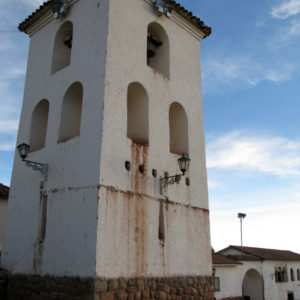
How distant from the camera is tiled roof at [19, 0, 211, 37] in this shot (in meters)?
10.7

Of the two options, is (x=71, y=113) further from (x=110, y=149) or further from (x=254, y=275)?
(x=254, y=275)

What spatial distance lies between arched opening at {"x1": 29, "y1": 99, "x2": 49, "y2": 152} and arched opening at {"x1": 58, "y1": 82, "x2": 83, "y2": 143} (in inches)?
40.3

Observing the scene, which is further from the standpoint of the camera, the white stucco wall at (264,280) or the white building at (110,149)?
the white stucco wall at (264,280)

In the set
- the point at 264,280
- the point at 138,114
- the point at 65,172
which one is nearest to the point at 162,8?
the point at 138,114

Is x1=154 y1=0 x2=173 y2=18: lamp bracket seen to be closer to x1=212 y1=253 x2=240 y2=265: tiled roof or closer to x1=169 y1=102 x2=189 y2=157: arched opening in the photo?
x1=169 y1=102 x2=189 y2=157: arched opening

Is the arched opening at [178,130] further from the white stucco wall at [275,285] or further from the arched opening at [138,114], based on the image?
the white stucco wall at [275,285]

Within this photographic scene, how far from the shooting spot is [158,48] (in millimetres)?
10930

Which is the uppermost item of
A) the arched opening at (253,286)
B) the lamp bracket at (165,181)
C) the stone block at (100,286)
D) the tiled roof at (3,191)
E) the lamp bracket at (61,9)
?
the lamp bracket at (61,9)

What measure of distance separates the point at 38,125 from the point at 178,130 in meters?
Answer: 3.98

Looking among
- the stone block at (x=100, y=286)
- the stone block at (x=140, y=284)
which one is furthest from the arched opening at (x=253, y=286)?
the stone block at (x=100, y=286)

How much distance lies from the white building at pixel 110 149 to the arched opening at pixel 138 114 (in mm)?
35

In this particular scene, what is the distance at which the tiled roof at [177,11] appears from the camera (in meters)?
10.7

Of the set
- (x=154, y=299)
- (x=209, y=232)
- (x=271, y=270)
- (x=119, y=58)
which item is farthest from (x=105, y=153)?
(x=271, y=270)

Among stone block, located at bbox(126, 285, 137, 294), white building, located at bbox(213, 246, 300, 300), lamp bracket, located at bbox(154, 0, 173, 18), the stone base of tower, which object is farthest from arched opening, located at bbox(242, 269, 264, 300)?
lamp bracket, located at bbox(154, 0, 173, 18)
